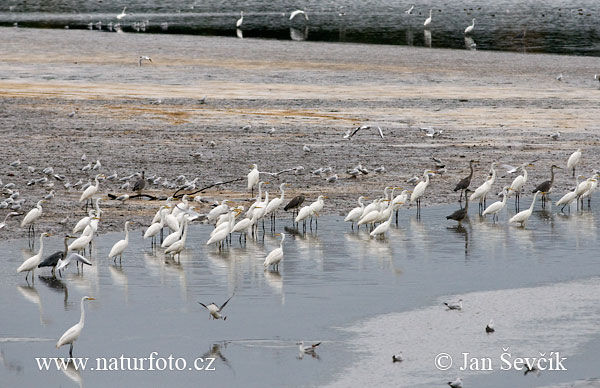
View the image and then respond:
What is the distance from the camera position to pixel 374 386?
1044cm

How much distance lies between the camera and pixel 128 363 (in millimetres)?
11086

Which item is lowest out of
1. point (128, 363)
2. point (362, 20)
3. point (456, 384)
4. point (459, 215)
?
point (459, 215)

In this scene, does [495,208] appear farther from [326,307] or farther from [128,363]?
[128,363]

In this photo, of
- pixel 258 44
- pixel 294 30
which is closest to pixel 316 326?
pixel 258 44

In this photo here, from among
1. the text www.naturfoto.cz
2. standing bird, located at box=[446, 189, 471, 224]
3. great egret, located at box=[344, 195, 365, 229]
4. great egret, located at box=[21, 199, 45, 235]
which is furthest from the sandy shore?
the text www.naturfoto.cz

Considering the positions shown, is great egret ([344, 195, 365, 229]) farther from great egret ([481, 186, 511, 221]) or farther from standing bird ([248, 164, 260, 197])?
standing bird ([248, 164, 260, 197])

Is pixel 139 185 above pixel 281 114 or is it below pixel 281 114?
above

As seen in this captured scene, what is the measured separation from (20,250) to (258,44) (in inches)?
1246

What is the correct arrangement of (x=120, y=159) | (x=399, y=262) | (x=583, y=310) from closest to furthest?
(x=583, y=310)
(x=399, y=262)
(x=120, y=159)

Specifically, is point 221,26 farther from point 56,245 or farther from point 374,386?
point 374,386

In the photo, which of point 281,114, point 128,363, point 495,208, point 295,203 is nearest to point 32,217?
point 295,203

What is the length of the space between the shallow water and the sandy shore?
2.76 metres

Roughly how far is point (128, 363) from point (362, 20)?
170 feet

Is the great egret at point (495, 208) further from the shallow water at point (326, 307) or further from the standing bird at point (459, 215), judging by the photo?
the shallow water at point (326, 307)
